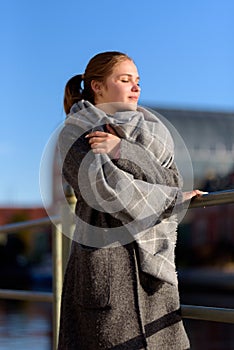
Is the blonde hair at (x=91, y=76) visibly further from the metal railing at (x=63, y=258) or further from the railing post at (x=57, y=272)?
the railing post at (x=57, y=272)

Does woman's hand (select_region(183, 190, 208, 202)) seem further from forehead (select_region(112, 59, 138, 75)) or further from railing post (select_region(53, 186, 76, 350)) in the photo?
railing post (select_region(53, 186, 76, 350))

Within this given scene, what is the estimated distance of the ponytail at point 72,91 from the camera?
176 centimetres

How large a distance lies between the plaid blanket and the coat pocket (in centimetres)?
7

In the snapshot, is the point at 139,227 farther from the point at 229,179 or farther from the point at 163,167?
the point at 229,179

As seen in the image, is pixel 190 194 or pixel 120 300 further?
pixel 190 194

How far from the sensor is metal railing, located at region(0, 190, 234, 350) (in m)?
1.69

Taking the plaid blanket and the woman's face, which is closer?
the plaid blanket

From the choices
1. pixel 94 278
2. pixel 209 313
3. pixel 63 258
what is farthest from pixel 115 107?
pixel 63 258

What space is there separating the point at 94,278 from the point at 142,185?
20cm

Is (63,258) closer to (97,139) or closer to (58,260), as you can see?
(58,260)

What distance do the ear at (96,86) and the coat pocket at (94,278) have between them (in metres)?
0.34

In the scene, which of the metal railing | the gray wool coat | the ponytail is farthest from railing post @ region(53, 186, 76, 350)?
the gray wool coat

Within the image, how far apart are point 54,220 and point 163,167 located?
2.28 ft

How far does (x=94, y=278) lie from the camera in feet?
5.16
